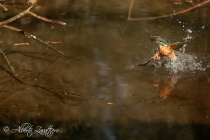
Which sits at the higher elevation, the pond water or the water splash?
the water splash

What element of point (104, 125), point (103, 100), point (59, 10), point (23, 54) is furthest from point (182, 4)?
point (104, 125)

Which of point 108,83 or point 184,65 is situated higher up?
point 184,65

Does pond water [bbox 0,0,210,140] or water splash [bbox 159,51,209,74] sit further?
water splash [bbox 159,51,209,74]

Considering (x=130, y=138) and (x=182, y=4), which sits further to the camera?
(x=182, y=4)

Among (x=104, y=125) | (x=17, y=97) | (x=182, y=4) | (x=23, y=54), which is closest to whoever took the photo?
(x=104, y=125)

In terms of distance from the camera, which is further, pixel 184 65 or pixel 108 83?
pixel 184 65

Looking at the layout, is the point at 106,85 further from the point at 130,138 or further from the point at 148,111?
the point at 130,138

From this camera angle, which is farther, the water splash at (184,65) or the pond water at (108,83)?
the water splash at (184,65)

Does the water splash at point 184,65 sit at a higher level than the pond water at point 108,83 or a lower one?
higher
